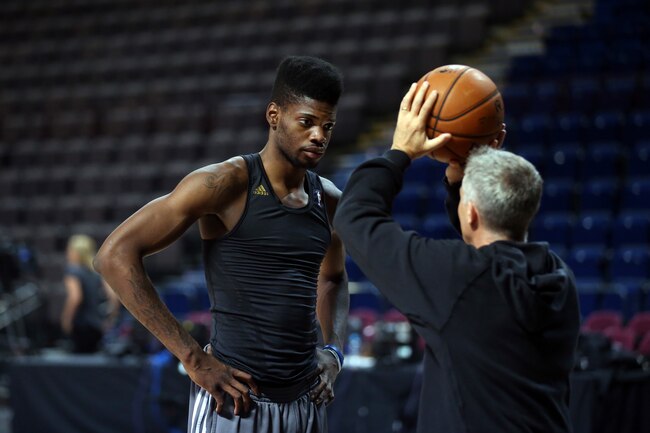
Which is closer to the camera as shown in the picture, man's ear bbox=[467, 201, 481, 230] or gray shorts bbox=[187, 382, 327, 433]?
man's ear bbox=[467, 201, 481, 230]

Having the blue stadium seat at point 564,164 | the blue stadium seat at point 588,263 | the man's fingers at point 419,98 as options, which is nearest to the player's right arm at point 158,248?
the man's fingers at point 419,98

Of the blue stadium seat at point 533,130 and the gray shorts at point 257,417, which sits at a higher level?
the gray shorts at point 257,417

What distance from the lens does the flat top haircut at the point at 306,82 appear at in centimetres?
274

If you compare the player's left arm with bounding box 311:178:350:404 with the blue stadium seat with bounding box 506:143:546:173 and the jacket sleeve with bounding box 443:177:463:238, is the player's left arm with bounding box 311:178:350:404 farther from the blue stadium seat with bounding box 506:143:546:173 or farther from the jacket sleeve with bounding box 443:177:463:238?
the blue stadium seat with bounding box 506:143:546:173

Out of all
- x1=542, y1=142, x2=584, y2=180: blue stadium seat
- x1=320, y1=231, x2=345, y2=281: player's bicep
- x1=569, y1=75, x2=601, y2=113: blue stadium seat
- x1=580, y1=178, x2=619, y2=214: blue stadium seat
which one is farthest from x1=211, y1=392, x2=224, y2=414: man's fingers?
x1=569, y1=75, x2=601, y2=113: blue stadium seat

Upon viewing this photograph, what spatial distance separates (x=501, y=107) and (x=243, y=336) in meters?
1.01

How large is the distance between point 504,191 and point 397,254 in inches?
10.9

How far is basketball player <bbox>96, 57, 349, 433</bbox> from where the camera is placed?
2623 millimetres

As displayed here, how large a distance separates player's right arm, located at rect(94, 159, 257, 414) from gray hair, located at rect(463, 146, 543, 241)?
887 millimetres

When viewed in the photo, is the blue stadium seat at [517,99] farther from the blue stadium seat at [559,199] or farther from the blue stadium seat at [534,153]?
the blue stadium seat at [559,199]

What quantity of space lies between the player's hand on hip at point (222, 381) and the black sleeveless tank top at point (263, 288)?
A: 6 cm

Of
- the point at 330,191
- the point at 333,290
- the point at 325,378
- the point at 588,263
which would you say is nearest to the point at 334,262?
the point at 333,290

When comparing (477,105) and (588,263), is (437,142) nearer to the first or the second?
(477,105)

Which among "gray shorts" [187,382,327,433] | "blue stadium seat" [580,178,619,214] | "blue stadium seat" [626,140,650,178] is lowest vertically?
"blue stadium seat" [580,178,619,214]
